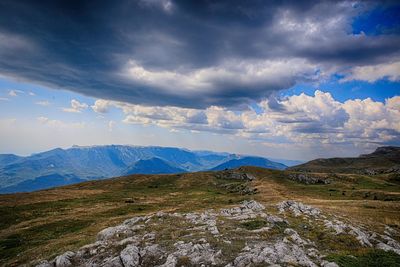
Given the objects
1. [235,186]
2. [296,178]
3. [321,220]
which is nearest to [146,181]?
[235,186]

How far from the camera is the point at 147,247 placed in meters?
27.8

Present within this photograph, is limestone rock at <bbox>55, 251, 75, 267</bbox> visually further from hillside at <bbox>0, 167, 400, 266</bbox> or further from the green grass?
the green grass

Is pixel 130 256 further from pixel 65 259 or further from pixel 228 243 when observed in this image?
pixel 228 243

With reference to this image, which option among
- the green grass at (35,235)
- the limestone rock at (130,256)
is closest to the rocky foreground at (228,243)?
the limestone rock at (130,256)

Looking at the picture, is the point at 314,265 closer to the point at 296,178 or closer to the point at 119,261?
the point at 119,261

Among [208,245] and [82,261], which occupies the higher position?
[208,245]

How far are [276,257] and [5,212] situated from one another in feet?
233

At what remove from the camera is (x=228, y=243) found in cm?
2794

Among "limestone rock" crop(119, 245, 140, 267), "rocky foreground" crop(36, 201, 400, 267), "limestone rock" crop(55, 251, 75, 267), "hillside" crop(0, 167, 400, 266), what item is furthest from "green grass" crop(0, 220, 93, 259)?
"limestone rock" crop(119, 245, 140, 267)

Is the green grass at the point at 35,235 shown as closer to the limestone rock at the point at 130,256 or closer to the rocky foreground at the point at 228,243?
the rocky foreground at the point at 228,243

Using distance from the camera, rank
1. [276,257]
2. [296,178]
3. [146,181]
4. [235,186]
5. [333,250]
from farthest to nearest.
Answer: [146,181] < [296,178] < [235,186] < [333,250] < [276,257]

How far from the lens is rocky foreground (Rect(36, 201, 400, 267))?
23.9 m

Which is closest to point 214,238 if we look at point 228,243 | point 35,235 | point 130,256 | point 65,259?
point 228,243

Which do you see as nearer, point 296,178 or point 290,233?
point 290,233
